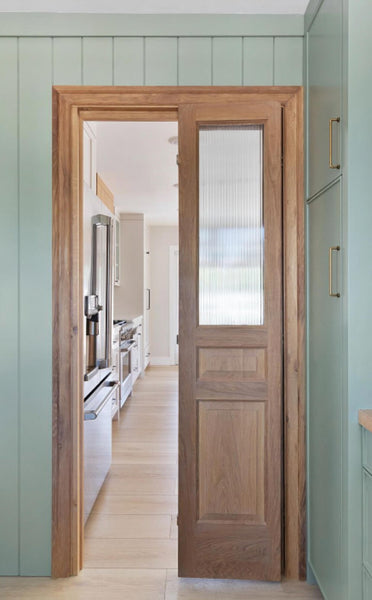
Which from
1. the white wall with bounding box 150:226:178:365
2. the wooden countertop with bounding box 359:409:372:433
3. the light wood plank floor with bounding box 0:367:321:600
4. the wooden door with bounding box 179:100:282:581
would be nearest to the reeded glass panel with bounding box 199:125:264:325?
the wooden door with bounding box 179:100:282:581

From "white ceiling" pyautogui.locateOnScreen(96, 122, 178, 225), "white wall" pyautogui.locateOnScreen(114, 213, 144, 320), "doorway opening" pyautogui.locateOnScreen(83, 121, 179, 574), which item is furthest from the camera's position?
"white wall" pyautogui.locateOnScreen(114, 213, 144, 320)

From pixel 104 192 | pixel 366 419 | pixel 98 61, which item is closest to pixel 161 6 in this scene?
pixel 98 61

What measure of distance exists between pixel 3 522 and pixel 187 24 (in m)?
2.42

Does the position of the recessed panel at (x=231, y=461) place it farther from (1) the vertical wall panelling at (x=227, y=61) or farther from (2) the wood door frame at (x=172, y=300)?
(2) the wood door frame at (x=172, y=300)

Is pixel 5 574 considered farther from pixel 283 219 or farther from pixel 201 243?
pixel 283 219

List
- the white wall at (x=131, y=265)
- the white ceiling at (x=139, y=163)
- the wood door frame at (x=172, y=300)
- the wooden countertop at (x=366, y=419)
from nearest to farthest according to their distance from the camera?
1. the wooden countertop at (x=366, y=419)
2. the white ceiling at (x=139, y=163)
3. the white wall at (x=131, y=265)
4. the wood door frame at (x=172, y=300)

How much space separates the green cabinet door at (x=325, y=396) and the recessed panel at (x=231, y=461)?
24cm

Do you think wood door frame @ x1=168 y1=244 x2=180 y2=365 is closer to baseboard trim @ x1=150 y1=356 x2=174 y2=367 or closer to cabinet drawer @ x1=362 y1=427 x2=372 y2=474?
baseboard trim @ x1=150 y1=356 x2=174 y2=367

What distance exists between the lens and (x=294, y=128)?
214 centimetres

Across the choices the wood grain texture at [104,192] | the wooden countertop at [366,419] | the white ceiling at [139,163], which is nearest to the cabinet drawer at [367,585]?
the wooden countertop at [366,419]

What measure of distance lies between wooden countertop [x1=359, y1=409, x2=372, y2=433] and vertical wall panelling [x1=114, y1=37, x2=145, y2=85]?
1684mm

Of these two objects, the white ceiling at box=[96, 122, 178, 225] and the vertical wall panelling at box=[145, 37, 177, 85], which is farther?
the white ceiling at box=[96, 122, 178, 225]

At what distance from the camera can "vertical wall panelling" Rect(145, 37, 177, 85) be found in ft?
6.98

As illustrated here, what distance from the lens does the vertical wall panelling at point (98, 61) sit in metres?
2.13
